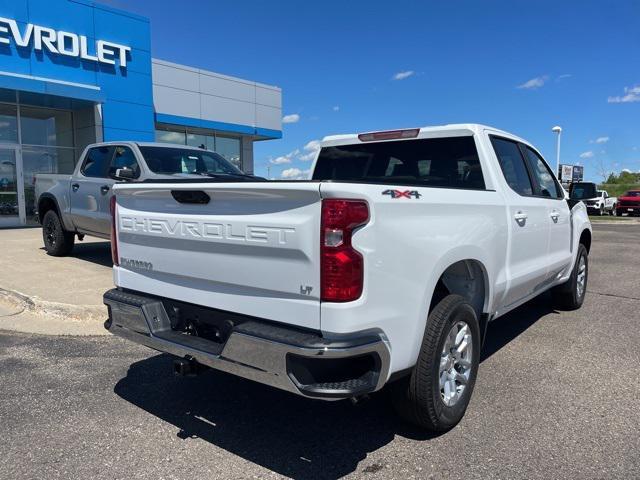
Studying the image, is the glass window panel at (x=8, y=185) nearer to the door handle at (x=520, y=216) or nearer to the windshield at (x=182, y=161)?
the windshield at (x=182, y=161)

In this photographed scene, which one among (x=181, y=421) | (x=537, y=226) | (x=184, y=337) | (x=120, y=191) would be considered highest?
(x=120, y=191)

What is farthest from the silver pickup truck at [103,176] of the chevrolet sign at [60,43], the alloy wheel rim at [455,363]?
the chevrolet sign at [60,43]

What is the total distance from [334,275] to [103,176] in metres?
6.70

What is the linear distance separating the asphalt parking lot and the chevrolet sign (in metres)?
12.2

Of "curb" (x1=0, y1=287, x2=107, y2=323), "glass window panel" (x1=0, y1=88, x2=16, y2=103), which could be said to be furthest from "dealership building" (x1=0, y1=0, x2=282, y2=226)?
"curb" (x1=0, y1=287, x2=107, y2=323)

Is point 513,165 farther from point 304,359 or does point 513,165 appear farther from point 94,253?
point 94,253

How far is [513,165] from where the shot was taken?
15.1 feet

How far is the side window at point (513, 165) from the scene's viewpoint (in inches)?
172

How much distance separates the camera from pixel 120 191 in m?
3.64

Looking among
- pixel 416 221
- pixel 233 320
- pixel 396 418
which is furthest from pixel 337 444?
pixel 416 221

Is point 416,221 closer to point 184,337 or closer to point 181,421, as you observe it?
point 184,337

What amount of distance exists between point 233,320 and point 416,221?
1.17 meters

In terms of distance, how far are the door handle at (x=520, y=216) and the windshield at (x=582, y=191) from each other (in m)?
1.95

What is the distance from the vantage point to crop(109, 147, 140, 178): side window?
7555 millimetres
